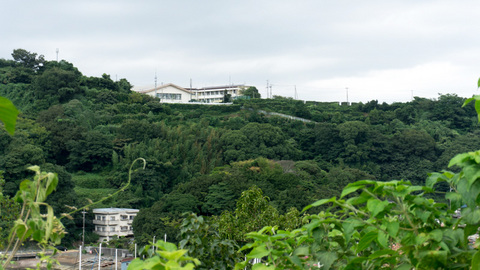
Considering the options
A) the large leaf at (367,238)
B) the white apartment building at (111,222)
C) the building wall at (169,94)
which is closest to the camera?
the large leaf at (367,238)

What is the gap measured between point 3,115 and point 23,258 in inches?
602

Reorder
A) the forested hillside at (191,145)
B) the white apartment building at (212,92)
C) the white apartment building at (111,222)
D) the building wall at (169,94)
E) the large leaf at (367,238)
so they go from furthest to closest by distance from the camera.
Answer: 1. the white apartment building at (212,92)
2. the building wall at (169,94)
3. the white apartment building at (111,222)
4. the forested hillside at (191,145)
5. the large leaf at (367,238)

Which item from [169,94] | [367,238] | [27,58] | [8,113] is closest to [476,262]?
[367,238]

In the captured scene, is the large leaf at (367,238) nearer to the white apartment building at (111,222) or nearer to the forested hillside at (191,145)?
the forested hillside at (191,145)

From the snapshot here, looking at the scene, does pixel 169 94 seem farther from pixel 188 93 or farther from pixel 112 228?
pixel 112 228

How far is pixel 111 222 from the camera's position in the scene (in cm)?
1805

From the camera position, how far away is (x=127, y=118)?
2677 centimetres

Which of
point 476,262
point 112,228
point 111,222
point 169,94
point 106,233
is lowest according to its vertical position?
point 106,233

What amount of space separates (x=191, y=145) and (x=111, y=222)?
6.92 metres

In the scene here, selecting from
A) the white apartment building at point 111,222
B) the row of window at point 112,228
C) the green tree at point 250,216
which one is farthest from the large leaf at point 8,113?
the row of window at point 112,228

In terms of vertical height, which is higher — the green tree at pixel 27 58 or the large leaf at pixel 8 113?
the green tree at pixel 27 58

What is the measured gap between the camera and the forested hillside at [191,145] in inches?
683

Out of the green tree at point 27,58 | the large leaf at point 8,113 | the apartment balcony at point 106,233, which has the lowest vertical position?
the apartment balcony at point 106,233

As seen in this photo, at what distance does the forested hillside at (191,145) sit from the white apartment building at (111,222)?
0.85m
